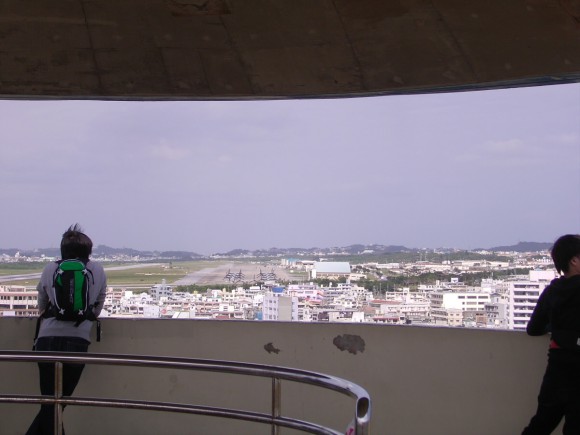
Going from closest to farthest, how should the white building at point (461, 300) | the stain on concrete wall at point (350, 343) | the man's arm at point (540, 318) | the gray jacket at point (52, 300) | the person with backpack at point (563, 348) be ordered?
the person with backpack at point (563, 348)
the man's arm at point (540, 318)
the gray jacket at point (52, 300)
the stain on concrete wall at point (350, 343)
the white building at point (461, 300)

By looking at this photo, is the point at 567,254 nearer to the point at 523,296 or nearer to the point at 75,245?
the point at 523,296

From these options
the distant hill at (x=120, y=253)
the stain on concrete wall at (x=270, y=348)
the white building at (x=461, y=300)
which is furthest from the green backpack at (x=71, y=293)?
the white building at (x=461, y=300)

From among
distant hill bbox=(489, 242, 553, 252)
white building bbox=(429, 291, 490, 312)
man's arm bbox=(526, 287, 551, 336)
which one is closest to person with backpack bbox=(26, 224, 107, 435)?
white building bbox=(429, 291, 490, 312)

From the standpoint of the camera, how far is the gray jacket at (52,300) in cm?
396

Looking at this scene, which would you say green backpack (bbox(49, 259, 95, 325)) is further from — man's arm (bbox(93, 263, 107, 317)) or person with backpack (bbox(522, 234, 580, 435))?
person with backpack (bbox(522, 234, 580, 435))

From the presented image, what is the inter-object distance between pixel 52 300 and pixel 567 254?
109 inches

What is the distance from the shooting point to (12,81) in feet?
17.1

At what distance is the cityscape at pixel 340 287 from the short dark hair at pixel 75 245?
33 cm

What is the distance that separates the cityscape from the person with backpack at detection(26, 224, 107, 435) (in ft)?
1.21

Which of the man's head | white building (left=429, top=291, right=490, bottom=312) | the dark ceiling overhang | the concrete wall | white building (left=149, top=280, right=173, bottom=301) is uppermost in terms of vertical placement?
the dark ceiling overhang

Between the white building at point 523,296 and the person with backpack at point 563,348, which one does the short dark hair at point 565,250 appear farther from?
the white building at point 523,296

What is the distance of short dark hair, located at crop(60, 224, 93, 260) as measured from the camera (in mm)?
4059

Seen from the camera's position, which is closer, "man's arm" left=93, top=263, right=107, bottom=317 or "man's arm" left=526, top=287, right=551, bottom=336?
"man's arm" left=526, top=287, right=551, bottom=336

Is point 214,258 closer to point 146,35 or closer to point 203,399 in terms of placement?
point 203,399
